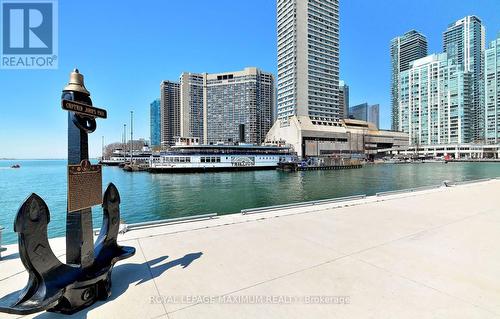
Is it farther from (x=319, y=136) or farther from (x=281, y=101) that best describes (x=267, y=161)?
(x=281, y=101)

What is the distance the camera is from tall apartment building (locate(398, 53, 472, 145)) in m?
128

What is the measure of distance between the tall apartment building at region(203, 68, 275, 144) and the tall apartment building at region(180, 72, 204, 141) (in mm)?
4254

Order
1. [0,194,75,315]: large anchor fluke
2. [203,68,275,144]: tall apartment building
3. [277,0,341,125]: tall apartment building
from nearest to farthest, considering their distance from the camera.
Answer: [0,194,75,315]: large anchor fluke → [277,0,341,125]: tall apartment building → [203,68,275,144]: tall apartment building

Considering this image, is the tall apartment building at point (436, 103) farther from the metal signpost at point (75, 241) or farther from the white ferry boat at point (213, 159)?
the metal signpost at point (75, 241)

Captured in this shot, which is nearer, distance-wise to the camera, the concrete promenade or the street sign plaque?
the concrete promenade

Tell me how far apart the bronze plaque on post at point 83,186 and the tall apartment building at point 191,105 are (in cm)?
14644

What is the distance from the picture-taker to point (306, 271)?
4148 mm

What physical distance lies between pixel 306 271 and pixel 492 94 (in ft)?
630

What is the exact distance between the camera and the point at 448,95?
5187 inches

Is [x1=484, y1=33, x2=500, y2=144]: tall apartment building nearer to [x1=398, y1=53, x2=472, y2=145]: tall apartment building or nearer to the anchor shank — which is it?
[x1=398, y1=53, x2=472, y2=145]: tall apartment building

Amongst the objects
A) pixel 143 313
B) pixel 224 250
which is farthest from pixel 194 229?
pixel 143 313

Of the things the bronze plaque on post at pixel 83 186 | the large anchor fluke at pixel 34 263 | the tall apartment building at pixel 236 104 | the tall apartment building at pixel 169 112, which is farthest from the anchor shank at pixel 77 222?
the tall apartment building at pixel 169 112

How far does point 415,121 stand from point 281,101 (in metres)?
94.3

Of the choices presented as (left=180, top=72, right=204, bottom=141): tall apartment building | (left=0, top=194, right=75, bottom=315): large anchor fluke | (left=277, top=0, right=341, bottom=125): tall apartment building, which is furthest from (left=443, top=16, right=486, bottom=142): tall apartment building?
(left=0, top=194, right=75, bottom=315): large anchor fluke
